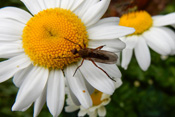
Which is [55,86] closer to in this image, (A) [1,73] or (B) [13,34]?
(A) [1,73]

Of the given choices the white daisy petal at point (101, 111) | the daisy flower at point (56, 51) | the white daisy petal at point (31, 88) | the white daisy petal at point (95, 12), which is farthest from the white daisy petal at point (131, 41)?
the white daisy petal at point (31, 88)

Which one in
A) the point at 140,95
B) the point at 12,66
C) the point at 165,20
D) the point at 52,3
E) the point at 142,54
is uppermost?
the point at 52,3

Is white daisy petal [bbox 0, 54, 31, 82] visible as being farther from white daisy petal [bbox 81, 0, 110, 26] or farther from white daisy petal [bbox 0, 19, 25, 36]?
white daisy petal [bbox 81, 0, 110, 26]

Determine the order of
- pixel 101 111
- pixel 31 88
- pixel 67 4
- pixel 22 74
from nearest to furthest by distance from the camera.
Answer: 1. pixel 31 88
2. pixel 22 74
3. pixel 67 4
4. pixel 101 111

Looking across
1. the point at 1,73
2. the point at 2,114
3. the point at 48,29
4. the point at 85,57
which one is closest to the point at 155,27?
the point at 85,57

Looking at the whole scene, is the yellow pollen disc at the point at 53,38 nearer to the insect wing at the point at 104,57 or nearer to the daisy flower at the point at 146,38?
the insect wing at the point at 104,57

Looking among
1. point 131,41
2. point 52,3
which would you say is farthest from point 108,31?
point 131,41

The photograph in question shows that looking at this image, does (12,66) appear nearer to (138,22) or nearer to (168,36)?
(138,22)
